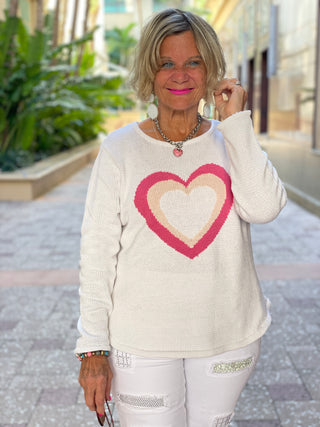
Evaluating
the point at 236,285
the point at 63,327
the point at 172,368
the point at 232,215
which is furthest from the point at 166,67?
the point at 63,327

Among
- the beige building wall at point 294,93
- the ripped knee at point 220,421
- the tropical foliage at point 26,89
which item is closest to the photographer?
the ripped knee at point 220,421

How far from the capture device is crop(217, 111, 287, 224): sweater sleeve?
1.50m

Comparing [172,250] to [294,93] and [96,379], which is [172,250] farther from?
[294,93]

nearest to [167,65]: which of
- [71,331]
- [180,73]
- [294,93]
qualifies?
[180,73]

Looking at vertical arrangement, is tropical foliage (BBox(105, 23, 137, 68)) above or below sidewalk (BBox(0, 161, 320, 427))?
above

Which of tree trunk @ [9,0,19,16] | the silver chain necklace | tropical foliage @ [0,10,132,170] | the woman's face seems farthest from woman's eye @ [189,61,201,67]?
tree trunk @ [9,0,19,16]

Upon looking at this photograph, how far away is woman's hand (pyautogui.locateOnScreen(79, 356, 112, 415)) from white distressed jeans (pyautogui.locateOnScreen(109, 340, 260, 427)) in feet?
0.16

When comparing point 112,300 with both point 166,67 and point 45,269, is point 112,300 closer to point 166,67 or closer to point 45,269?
point 166,67

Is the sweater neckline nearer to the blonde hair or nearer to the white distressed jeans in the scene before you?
the blonde hair

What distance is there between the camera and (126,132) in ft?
5.30

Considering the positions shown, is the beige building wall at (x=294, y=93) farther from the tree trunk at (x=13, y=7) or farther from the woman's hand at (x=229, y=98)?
the woman's hand at (x=229, y=98)

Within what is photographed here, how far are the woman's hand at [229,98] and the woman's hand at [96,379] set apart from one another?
2.53 feet

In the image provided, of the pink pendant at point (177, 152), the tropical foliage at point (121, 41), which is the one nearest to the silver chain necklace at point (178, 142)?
the pink pendant at point (177, 152)

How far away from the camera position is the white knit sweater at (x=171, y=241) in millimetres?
1511
